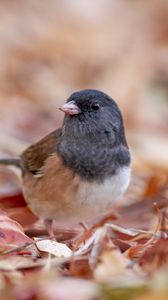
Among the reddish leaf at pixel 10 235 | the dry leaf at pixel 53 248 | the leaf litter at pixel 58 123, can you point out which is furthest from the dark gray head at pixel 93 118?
the dry leaf at pixel 53 248

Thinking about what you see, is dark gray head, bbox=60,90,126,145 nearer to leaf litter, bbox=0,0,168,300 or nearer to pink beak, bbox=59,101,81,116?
pink beak, bbox=59,101,81,116

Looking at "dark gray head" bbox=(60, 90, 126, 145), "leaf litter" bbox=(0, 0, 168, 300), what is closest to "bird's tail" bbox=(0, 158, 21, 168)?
"leaf litter" bbox=(0, 0, 168, 300)

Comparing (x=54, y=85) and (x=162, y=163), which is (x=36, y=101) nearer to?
(x=54, y=85)

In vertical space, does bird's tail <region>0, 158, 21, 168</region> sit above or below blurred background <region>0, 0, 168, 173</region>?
below

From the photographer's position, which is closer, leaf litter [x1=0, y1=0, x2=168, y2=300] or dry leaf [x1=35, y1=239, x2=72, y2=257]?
leaf litter [x1=0, y1=0, x2=168, y2=300]

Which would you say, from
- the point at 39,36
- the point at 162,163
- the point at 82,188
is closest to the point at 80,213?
the point at 82,188

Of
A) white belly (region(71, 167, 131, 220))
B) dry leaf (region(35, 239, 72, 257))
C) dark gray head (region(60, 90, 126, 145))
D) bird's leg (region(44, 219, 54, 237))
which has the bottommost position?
bird's leg (region(44, 219, 54, 237))
